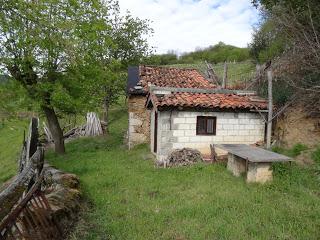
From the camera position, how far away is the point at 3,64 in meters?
13.3

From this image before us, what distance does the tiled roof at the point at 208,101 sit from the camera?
481 inches

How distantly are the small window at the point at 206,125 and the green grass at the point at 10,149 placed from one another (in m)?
6.52

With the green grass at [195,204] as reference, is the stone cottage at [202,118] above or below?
above

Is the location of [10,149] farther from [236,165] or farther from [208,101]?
[236,165]


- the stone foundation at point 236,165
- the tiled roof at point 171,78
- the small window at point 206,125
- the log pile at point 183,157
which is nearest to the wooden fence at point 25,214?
the stone foundation at point 236,165

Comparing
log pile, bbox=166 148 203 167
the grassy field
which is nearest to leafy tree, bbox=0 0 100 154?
the grassy field

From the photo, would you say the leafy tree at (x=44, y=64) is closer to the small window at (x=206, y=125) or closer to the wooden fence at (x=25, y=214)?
the small window at (x=206, y=125)

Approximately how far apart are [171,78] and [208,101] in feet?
16.6

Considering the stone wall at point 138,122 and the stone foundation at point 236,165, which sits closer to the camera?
the stone foundation at point 236,165

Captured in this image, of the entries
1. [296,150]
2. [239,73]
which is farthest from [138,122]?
[239,73]

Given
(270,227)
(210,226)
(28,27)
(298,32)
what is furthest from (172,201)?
(298,32)

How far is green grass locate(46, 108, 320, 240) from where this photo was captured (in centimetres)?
617

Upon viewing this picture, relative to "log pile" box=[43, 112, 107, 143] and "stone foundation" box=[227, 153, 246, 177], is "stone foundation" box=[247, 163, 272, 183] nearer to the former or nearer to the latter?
"stone foundation" box=[227, 153, 246, 177]

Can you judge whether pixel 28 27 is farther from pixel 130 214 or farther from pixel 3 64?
pixel 3 64
